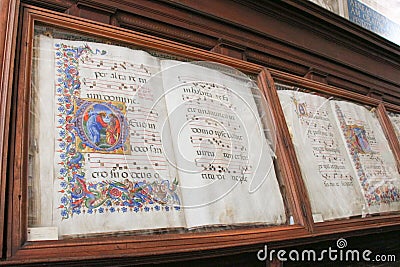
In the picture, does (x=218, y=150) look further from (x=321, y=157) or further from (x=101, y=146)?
(x=321, y=157)

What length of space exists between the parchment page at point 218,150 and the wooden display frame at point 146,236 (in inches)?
3.4

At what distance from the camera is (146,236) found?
147 cm

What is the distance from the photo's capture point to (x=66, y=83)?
1.64 meters

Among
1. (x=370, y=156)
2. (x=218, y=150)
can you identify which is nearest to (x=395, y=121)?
(x=370, y=156)

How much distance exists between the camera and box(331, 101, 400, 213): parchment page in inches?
103

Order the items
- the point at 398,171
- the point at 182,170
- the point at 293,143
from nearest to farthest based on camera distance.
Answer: the point at 182,170 < the point at 293,143 < the point at 398,171

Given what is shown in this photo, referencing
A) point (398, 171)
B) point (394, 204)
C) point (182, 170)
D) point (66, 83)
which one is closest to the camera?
point (66, 83)

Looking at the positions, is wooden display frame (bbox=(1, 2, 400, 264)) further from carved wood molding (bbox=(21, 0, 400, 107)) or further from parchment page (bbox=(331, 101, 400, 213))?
carved wood molding (bbox=(21, 0, 400, 107))

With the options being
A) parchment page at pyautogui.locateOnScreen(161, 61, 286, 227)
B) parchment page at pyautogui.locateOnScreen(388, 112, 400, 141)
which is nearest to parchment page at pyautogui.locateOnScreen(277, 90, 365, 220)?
parchment page at pyautogui.locateOnScreen(161, 61, 286, 227)

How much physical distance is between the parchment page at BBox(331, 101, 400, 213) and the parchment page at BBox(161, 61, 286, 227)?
34.8 inches

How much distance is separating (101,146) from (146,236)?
401 millimetres

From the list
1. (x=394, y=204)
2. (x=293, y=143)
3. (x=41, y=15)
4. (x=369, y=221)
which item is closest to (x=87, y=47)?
(x=41, y=15)

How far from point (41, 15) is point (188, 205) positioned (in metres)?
1.02

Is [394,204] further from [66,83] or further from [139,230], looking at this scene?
[66,83]
